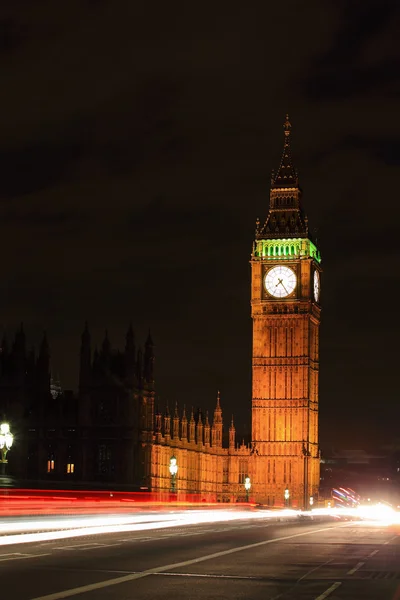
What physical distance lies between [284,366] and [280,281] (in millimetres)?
8405

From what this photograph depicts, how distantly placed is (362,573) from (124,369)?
6581 cm

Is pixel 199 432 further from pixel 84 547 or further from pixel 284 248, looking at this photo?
pixel 84 547

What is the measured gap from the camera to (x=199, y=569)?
23.3 meters

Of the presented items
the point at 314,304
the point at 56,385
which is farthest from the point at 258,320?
the point at 56,385

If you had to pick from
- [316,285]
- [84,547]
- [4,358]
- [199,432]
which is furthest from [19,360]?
[84,547]

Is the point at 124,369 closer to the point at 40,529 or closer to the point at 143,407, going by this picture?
the point at 143,407

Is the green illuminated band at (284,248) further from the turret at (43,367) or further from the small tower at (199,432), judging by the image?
the turret at (43,367)

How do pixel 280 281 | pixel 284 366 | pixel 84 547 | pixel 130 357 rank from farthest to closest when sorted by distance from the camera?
pixel 280 281
pixel 284 366
pixel 130 357
pixel 84 547

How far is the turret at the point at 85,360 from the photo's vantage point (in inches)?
3465

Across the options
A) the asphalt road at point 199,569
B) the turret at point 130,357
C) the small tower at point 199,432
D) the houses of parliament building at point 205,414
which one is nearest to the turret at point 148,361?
the houses of parliament building at point 205,414

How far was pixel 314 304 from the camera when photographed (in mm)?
118562

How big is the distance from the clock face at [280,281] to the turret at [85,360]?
32.3 metres

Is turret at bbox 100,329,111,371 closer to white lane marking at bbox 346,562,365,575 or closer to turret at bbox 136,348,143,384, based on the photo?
turret at bbox 136,348,143,384

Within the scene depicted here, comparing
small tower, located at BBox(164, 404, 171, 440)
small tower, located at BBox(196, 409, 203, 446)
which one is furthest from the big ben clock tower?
small tower, located at BBox(164, 404, 171, 440)
